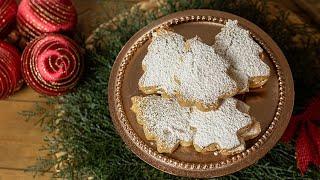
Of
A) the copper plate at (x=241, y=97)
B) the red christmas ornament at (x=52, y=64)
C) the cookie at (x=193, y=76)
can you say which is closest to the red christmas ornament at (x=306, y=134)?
the copper plate at (x=241, y=97)

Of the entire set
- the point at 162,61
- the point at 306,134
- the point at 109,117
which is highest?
the point at 162,61

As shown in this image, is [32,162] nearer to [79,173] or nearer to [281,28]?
[79,173]

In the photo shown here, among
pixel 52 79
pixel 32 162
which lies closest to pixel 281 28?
pixel 52 79

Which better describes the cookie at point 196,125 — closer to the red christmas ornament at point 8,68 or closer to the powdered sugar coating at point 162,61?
the powdered sugar coating at point 162,61

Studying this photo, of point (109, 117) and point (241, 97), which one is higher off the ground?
point (241, 97)

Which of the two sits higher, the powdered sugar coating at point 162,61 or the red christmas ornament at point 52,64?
the powdered sugar coating at point 162,61

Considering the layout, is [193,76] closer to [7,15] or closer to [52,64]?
[52,64]

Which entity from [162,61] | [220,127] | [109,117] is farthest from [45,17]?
[220,127]
